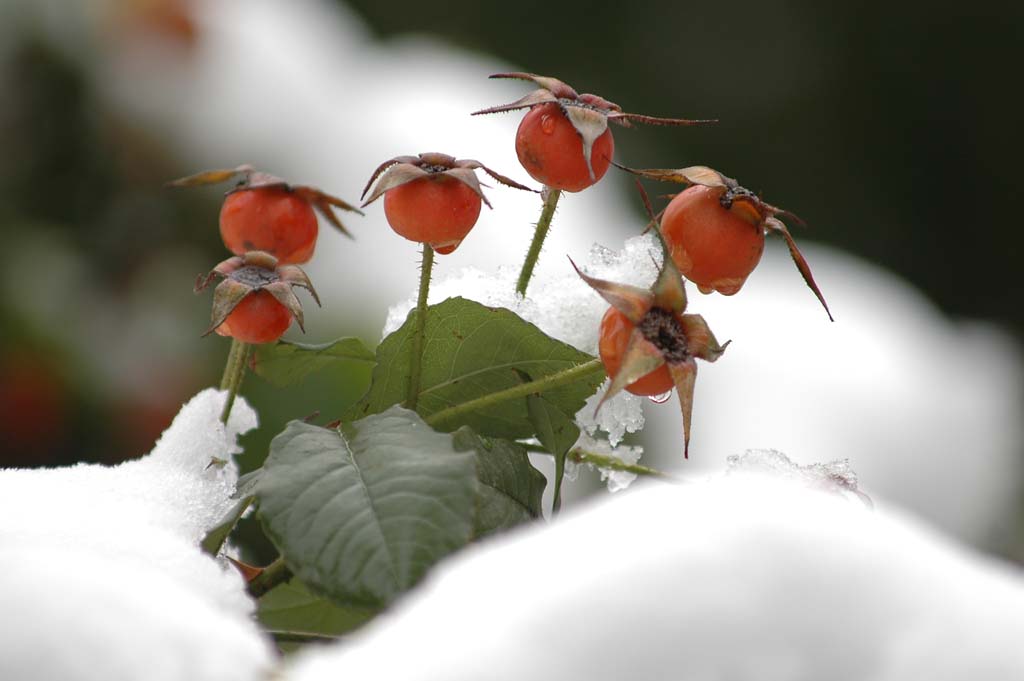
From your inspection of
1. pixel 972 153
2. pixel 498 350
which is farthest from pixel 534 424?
pixel 972 153

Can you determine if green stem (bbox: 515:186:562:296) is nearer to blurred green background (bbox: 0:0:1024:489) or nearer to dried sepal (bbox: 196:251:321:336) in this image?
dried sepal (bbox: 196:251:321:336)

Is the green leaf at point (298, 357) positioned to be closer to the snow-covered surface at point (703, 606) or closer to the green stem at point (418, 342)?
the green stem at point (418, 342)

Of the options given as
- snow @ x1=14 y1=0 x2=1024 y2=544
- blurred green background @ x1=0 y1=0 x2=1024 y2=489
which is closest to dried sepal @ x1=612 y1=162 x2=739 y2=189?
snow @ x1=14 y1=0 x2=1024 y2=544

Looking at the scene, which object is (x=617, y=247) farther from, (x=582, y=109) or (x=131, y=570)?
(x=131, y=570)

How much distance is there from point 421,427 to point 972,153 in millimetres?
3418

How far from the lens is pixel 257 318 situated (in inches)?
12.7

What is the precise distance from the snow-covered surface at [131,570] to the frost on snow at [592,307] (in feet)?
0.32

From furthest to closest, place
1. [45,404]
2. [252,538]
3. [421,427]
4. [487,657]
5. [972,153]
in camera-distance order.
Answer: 1. [972,153]
2. [45,404]
3. [252,538]
4. [421,427]
5. [487,657]

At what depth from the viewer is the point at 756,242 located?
32 cm

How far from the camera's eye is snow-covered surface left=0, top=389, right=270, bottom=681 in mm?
208

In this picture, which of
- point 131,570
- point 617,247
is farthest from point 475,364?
point 617,247

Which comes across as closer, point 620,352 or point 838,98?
point 620,352

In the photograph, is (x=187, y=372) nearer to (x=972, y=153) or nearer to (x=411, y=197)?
(x=411, y=197)

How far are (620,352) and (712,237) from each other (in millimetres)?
53
